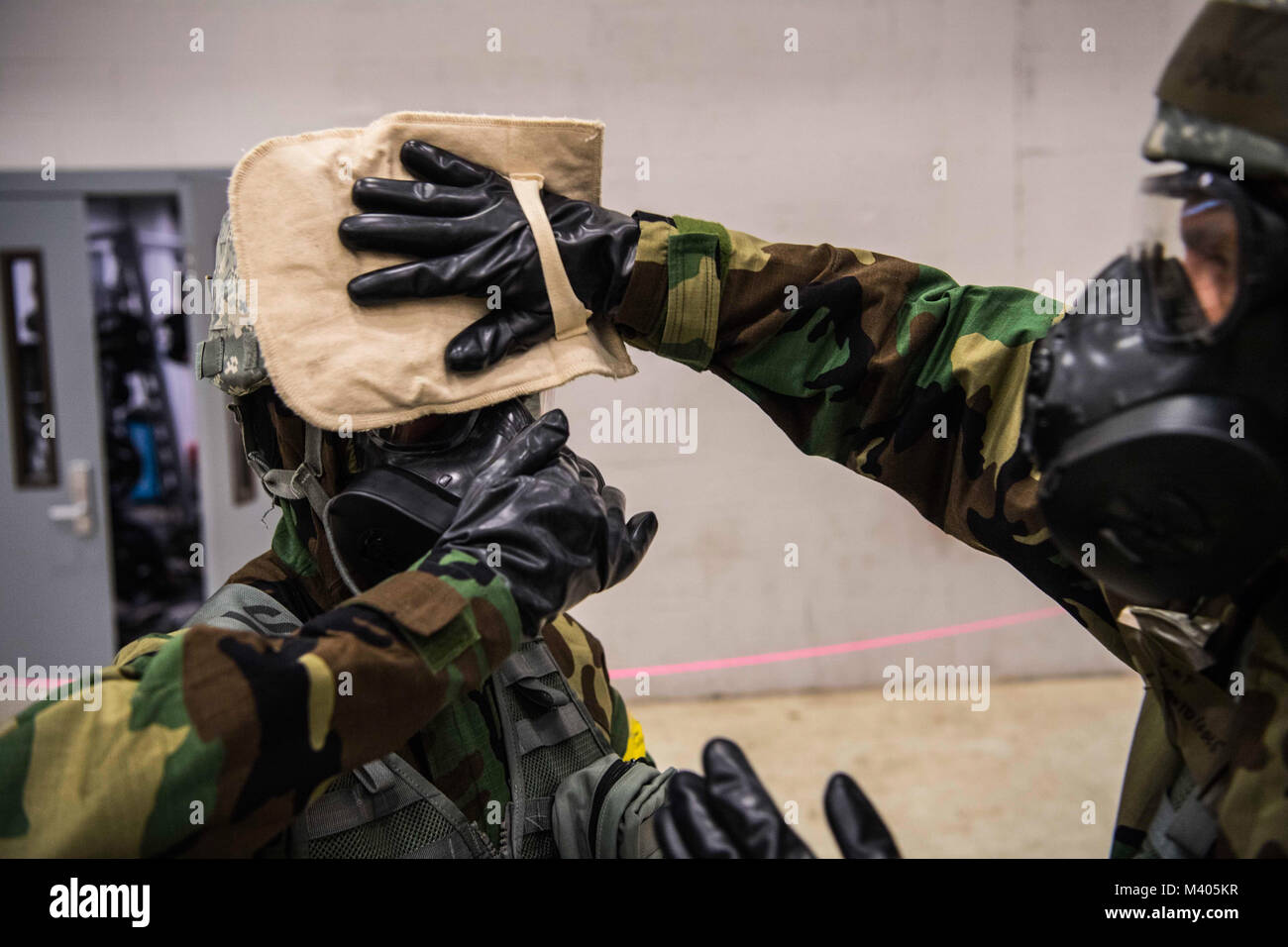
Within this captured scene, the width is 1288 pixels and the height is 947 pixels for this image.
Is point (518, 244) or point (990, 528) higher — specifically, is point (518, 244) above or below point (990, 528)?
above

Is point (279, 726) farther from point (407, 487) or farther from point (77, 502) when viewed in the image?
point (77, 502)

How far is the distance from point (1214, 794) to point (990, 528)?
0.34 m

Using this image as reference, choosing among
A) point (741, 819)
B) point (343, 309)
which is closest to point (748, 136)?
point (343, 309)

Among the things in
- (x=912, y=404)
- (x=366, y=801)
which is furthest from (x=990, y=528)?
(x=366, y=801)

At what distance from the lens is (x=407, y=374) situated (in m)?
0.98

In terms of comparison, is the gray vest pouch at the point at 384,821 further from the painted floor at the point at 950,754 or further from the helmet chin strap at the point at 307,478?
the painted floor at the point at 950,754

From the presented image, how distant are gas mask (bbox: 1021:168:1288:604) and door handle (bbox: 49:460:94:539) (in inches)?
119

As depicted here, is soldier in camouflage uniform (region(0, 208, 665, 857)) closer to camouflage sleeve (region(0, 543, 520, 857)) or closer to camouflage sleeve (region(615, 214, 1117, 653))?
camouflage sleeve (region(0, 543, 520, 857))

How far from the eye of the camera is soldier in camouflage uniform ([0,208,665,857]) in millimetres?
689

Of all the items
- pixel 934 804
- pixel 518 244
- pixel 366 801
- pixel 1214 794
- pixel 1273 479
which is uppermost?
pixel 518 244

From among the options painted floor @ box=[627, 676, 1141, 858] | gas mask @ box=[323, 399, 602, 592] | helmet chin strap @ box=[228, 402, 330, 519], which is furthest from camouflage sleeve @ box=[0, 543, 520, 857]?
painted floor @ box=[627, 676, 1141, 858]

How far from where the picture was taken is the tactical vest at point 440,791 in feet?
3.20

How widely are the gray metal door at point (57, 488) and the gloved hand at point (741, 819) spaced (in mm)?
2831
